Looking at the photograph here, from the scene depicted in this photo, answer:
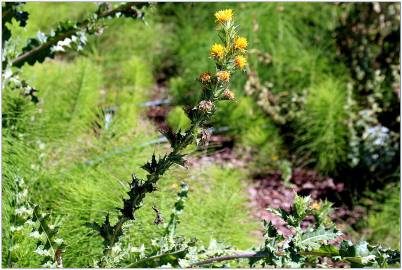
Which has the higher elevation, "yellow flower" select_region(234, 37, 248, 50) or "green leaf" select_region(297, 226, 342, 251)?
"yellow flower" select_region(234, 37, 248, 50)

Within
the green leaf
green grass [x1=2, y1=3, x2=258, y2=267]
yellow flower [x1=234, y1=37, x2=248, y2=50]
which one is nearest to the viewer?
yellow flower [x1=234, y1=37, x2=248, y2=50]

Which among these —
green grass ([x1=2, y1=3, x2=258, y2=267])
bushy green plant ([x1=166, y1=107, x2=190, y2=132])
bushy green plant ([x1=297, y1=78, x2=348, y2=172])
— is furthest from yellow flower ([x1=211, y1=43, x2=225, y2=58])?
bushy green plant ([x1=297, y1=78, x2=348, y2=172])

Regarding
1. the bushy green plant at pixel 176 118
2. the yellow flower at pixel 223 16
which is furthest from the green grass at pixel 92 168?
the yellow flower at pixel 223 16

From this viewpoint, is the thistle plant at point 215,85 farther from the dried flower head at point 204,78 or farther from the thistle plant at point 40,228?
the thistle plant at point 40,228

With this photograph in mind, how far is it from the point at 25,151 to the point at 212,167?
1.11 meters

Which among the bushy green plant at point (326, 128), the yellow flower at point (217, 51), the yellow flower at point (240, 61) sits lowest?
the yellow flower at point (240, 61)

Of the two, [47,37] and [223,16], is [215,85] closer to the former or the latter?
[223,16]

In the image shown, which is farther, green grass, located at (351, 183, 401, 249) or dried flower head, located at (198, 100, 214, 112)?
green grass, located at (351, 183, 401, 249)

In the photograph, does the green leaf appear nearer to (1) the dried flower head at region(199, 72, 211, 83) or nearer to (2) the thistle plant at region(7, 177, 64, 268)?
(1) the dried flower head at region(199, 72, 211, 83)

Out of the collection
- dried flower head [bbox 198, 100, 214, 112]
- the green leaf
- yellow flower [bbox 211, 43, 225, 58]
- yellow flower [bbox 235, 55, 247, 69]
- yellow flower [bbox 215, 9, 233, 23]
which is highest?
yellow flower [bbox 215, 9, 233, 23]

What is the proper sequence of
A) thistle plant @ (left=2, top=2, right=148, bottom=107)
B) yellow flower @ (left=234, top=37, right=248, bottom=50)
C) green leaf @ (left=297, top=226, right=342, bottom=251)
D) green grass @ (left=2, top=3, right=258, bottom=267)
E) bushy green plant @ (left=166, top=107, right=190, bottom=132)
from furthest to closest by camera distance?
bushy green plant @ (left=166, top=107, right=190, bottom=132) → thistle plant @ (left=2, top=2, right=148, bottom=107) → green grass @ (left=2, top=3, right=258, bottom=267) → green leaf @ (left=297, top=226, right=342, bottom=251) → yellow flower @ (left=234, top=37, right=248, bottom=50)

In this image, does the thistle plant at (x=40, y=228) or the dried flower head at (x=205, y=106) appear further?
the thistle plant at (x=40, y=228)

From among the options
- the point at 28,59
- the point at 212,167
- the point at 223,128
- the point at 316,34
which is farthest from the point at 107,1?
the point at 316,34

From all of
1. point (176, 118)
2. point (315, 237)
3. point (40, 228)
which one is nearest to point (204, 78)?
point (315, 237)
